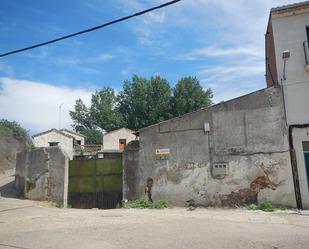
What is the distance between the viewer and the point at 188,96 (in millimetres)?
49906

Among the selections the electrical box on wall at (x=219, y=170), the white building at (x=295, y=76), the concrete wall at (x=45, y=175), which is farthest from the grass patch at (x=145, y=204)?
the white building at (x=295, y=76)

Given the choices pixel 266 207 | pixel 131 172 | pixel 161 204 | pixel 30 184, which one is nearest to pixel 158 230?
pixel 161 204

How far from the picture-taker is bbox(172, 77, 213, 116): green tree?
49344 millimetres

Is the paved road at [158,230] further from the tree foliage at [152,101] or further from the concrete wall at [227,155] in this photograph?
the tree foliage at [152,101]

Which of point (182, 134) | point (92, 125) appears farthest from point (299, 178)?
point (92, 125)

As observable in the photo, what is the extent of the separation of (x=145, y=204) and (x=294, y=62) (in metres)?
8.16

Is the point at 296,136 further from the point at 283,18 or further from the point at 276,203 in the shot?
the point at 283,18

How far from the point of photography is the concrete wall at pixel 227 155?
1295 cm

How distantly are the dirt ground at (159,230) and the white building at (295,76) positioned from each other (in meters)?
1.84

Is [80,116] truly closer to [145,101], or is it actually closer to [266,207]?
[145,101]

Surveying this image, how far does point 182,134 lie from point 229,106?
2201 mm

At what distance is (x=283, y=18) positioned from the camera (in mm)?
13609

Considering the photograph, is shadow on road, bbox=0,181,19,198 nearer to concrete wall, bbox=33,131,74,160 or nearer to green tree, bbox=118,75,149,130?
concrete wall, bbox=33,131,74,160

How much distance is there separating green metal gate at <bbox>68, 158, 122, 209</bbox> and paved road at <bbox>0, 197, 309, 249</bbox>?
3.15 meters
